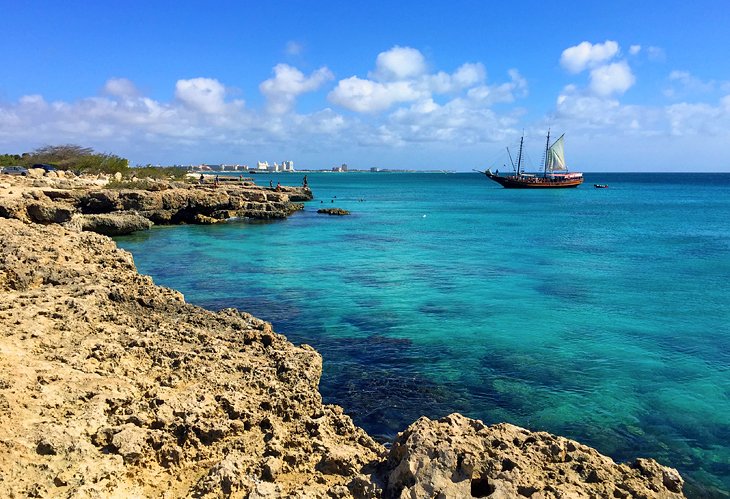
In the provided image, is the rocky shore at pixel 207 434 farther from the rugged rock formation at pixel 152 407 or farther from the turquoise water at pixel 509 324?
the turquoise water at pixel 509 324

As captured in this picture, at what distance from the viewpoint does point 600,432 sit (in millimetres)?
8945

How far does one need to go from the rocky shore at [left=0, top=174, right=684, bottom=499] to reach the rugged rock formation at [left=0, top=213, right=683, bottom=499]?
0.05 feet

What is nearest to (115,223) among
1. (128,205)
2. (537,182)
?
(128,205)

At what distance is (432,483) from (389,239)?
30485mm

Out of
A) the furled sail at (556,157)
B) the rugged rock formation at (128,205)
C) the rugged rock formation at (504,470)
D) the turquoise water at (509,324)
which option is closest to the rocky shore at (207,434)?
the rugged rock formation at (504,470)

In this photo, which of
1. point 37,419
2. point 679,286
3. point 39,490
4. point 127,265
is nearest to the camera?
point 39,490

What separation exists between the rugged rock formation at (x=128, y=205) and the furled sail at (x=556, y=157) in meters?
82.7

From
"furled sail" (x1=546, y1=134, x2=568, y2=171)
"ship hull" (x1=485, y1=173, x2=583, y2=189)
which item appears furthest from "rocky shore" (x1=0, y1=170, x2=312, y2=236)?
"furled sail" (x1=546, y1=134, x2=568, y2=171)

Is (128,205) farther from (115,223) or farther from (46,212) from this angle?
(46,212)

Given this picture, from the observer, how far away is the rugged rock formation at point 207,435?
4.95m

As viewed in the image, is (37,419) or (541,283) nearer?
(37,419)

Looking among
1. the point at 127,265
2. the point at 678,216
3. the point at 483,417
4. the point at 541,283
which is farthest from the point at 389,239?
the point at 678,216

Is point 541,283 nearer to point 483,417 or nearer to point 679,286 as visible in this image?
point 679,286

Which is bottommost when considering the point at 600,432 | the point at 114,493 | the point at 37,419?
the point at 600,432
